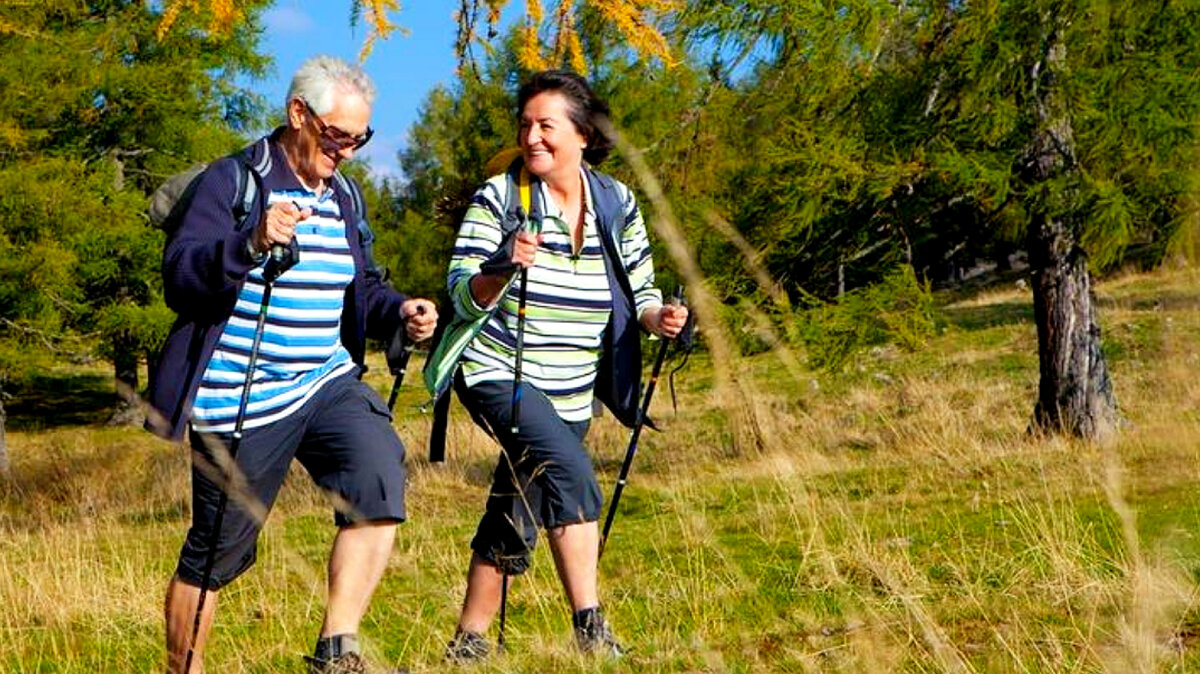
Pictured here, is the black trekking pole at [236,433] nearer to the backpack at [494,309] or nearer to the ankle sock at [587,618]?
the backpack at [494,309]

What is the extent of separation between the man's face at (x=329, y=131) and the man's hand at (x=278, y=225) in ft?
Result: 1.40

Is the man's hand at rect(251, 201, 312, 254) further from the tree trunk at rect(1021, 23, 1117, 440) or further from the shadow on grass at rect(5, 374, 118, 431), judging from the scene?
the shadow on grass at rect(5, 374, 118, 431)

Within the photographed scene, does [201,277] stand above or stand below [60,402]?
above

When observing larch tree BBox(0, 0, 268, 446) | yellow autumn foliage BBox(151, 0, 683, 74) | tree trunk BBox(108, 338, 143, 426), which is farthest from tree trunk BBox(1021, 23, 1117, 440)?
tree trunk BBox(108, 338, 143, 426)

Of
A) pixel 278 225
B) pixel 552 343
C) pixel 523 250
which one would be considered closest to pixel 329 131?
pixel 278 225

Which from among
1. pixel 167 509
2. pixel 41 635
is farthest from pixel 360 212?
pixel 167 509

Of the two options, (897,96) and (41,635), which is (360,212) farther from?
(897,96)

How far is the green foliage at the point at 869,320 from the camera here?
36.2 feet

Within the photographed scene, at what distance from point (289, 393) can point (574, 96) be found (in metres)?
1.31

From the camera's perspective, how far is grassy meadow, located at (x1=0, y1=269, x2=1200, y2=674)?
437cm

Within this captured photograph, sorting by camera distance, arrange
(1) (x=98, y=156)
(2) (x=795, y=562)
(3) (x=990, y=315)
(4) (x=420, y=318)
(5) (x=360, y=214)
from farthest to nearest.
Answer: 1. (3) (x=990, y=315)
2. (1) (x=98, y=156)
3. (2) (x=795, y=562)
4. (5) (x=360, y=214)
5. (4) (x=420, y=318)

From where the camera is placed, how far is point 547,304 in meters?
4.89

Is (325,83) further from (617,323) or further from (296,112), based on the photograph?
(617,323)

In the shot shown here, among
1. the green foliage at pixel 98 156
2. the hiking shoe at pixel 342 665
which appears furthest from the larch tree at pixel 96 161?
the hiking shoe at pixel 342 665
